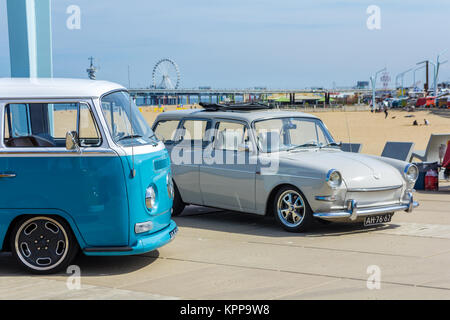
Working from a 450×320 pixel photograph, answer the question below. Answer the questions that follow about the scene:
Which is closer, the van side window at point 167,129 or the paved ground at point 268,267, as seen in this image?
the paved ground at point 268,267

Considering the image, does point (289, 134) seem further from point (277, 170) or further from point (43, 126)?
point (43, 126)

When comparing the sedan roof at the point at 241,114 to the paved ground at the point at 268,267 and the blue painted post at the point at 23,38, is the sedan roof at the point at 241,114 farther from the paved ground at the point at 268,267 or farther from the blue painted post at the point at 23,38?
the blue painted post at the point at 23,38

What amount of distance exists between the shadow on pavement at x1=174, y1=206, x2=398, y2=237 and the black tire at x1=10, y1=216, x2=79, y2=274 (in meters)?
2.94

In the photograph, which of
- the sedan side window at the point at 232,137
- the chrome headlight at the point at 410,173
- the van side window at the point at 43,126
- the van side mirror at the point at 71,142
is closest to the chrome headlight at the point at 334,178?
the chrome headlight at the point at 410,173

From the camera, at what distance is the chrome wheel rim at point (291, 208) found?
27.5 feet

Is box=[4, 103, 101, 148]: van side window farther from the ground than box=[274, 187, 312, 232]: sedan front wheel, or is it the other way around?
box=[4, 103, 101, 148]: van side window

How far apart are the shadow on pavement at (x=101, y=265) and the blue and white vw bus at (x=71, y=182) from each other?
9.6 inches

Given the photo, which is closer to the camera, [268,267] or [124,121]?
[268,267]

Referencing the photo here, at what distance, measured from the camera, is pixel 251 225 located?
9.23 m

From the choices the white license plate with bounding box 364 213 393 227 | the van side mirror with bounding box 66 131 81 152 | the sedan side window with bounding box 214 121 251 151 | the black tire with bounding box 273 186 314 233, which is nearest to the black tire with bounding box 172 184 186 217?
the sedan side window with bounding box 214 121 251 151

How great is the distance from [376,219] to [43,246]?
4305 millimetres

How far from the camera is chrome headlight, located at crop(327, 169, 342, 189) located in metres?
8.07

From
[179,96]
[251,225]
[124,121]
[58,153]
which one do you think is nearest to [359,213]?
[251,225]

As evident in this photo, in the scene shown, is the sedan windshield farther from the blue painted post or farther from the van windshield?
the blue painted post
